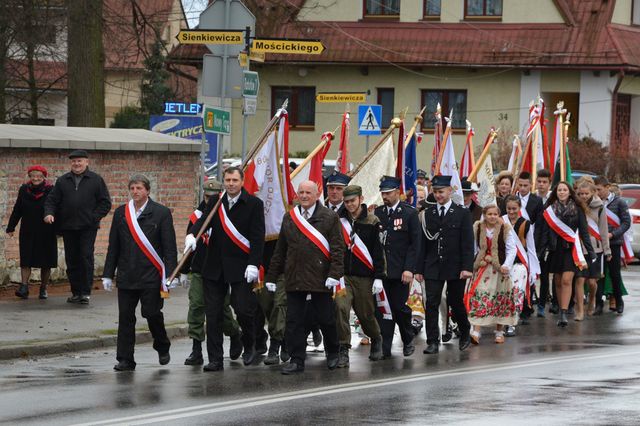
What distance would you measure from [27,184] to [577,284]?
6.95 meters

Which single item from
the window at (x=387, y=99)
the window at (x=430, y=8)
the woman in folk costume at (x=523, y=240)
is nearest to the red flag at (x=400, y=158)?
the woman in folk costume at (x=523, y=240)

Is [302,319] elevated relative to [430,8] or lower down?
lower down

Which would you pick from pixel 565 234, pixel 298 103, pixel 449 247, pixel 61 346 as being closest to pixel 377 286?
pixel 449 247

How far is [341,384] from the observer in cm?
1191

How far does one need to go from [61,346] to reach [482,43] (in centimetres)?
3340

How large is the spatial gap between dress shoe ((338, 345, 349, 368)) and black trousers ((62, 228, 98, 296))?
5287 millimetres

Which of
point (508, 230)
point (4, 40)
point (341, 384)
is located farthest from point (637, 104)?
point (341, 384)

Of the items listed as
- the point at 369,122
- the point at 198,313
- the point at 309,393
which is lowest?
the point at 309,393

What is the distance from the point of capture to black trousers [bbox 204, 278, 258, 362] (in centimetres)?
1280

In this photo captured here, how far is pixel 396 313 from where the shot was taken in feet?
46.4

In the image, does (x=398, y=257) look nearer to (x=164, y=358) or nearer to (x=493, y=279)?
(x=493, y=279)

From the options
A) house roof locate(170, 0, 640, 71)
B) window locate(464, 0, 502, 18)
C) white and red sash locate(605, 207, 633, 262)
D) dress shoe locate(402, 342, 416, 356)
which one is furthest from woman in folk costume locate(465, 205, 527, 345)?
window locate(464, 0, 502, 18)

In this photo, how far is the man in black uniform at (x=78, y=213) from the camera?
1781 cm

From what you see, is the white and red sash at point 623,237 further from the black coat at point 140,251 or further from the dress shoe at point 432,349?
the black coat at point 140,251
